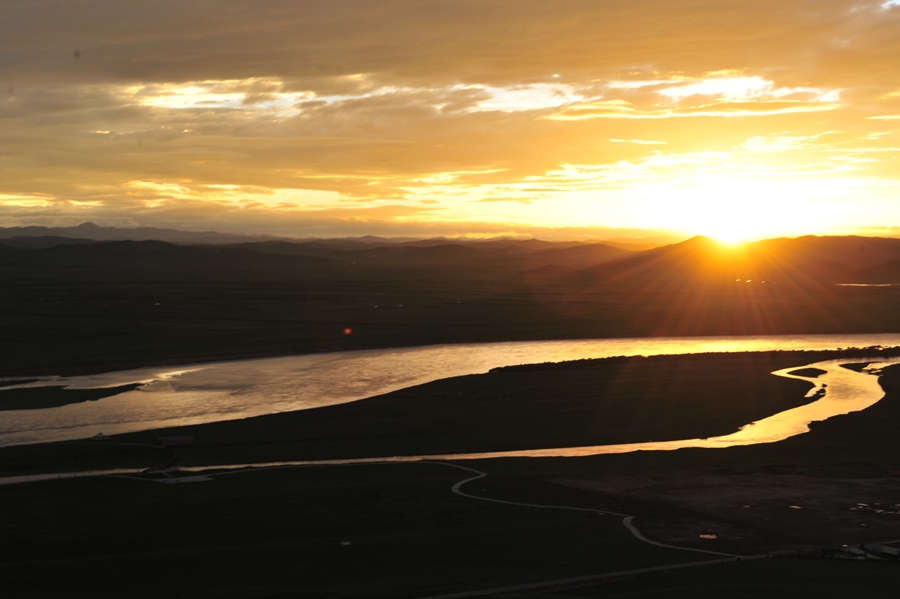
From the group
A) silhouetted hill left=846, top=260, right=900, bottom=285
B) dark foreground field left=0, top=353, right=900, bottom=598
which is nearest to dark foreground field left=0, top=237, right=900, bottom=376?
silhouetted hill left=846, top=260, right=900, bottom=285

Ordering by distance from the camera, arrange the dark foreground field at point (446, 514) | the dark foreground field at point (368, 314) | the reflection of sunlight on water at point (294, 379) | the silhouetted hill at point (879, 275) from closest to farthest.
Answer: the dark foreground field at point (446, 514) < the reflection of sunlight on water at point (294, 379) < the dark foreground field at point (368, 314) < the silhouetted hill at point (879, 275)

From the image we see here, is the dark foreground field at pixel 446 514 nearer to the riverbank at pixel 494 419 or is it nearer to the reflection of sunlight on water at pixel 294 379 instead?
the riverbank at pixel 494 419

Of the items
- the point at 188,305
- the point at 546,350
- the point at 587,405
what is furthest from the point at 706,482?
the point at 188,305

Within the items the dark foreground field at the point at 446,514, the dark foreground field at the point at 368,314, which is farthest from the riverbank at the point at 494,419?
the dark foreground field at the point at 368,314

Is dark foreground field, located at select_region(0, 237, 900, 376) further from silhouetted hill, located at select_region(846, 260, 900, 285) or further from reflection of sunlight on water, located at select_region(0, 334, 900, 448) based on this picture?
reflection of sunlight on water, located at select_region(0, 334, 900, 448)

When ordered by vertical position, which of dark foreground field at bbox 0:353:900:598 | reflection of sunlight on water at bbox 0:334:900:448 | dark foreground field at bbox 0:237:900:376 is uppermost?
dark foreground field at bbox 0:237:900:376

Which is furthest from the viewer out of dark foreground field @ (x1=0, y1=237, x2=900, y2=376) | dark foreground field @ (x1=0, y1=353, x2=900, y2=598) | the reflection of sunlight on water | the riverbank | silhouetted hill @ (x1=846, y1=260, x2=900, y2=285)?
silhouetted hill @ (x1=846, y1=260, x2=900, y2=285)

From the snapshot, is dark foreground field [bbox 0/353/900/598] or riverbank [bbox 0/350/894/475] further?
riverbank [bbox 0/350/894/475]
